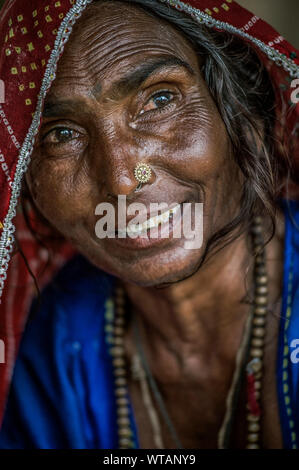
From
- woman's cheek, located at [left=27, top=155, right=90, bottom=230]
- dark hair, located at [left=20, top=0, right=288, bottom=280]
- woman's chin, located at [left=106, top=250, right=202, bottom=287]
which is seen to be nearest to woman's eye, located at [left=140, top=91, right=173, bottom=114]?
dark hair, located at [left=20, top=0, right=288, bottom=280]

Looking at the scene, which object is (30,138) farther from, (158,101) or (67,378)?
(67,378)

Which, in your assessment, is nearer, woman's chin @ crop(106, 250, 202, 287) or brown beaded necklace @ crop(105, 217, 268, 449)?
woman's chin @ crop(106, 250, 202, 287)

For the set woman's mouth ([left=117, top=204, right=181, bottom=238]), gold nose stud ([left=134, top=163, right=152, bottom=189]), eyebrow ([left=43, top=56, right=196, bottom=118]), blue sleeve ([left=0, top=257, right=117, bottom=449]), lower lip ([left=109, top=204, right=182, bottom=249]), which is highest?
eyebrow ([left=43, top=56, right=196, bottom=118])

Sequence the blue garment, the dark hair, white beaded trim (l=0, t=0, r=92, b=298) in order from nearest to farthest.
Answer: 1. white beaded trim (l=0, t=0, r=92, b=298)
2. the dark hair
3. the blue garment

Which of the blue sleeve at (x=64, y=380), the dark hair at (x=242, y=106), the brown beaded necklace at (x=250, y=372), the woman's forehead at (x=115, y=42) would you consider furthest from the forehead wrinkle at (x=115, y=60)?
the blue sleeve at (x=64, y=380)

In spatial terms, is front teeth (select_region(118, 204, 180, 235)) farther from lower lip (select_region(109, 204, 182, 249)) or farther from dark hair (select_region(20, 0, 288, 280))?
dark hair (select_region(20, 0, 288, 280))

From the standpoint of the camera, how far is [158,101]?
1.43 meters

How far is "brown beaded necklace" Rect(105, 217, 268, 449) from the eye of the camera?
1.68 m

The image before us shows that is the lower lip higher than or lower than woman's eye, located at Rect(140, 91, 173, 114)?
lower

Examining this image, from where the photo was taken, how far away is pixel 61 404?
1816 mm

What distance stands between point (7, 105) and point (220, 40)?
59 cm

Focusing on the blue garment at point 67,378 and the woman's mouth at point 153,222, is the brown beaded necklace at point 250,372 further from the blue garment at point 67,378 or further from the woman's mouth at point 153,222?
the woman's mouth at point 153,222

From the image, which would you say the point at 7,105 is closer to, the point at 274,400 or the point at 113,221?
the point at 113,221
